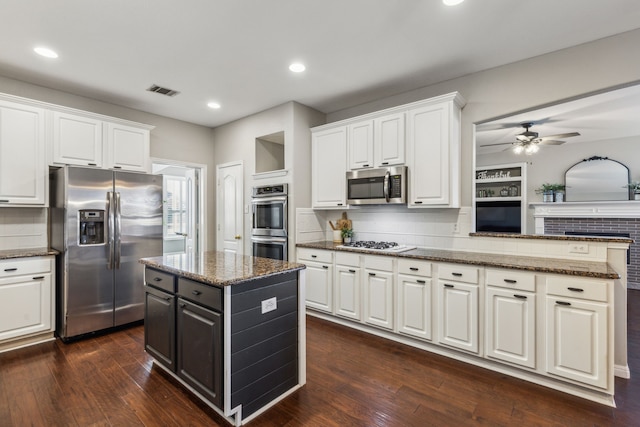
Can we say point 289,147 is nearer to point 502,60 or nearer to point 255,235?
point 255,235

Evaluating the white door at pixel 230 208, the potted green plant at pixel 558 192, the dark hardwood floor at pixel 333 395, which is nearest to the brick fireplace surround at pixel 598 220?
the potted green plant at pixel 558 192

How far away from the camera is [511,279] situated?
2422mm

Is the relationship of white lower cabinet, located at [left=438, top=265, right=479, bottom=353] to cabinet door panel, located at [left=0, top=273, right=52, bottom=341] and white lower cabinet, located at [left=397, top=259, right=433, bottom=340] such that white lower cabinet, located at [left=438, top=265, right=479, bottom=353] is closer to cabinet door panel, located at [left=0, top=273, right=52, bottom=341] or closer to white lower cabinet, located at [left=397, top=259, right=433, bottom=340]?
white lower cabinet, located at [left=397, top=259, right=433, bottom=340]

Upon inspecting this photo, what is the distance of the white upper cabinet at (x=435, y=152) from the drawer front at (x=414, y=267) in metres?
0.68

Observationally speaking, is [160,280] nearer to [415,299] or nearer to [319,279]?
[319,279]

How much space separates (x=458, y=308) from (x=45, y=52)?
4477mm

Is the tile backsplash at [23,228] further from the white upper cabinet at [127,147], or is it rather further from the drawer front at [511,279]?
the drawer front at [511,279]

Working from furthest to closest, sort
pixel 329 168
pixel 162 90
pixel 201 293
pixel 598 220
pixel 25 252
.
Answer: pixel 598 220
pixel 329 168
pixel 162 90
pixel 25 252
pixel 201 293

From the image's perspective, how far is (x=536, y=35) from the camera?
99.9 inches

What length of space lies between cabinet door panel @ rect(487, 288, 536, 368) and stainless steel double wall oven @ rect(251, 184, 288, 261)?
2.48 meters

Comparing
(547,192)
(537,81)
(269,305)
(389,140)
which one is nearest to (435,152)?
(389,140)

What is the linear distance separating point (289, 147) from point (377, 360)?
2.80m

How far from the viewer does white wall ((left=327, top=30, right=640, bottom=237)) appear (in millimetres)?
2514

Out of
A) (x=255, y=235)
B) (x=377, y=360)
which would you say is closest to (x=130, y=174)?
(x=255, y=235)
